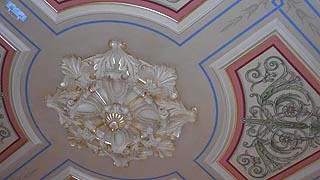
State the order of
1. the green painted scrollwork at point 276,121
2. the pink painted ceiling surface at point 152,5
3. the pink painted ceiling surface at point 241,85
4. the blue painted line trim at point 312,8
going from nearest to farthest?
the blue painted line trim at point 312,8 < the pink painted ceiling surface at point 152,5 < the pink painted ceiling surface at point 241,85 < the green painted scrollwork at point 276,121

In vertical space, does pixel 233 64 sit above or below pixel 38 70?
below

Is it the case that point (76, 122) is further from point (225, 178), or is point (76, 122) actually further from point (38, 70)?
point (225, 178)

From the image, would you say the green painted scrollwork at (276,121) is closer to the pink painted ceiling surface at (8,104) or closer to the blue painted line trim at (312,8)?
the blue painted line trim at (312,8)

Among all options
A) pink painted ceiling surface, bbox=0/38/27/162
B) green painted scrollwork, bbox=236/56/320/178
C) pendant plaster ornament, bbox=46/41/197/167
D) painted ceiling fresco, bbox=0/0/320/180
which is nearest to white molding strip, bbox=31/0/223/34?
painted ceiling fresco, bbox=0/0/320/180

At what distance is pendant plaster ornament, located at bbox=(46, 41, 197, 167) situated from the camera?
3.29m

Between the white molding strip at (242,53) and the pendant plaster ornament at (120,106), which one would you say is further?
the pendant plaster ornament at (120,106)

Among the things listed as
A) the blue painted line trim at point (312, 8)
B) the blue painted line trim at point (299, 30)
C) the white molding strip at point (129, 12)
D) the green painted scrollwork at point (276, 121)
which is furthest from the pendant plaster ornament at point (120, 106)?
the blue painted line trim at point (312, 8)

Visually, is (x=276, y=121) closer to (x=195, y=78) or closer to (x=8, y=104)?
(x=195, y=78)

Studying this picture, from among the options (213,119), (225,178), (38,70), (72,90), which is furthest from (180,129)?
(38,70)

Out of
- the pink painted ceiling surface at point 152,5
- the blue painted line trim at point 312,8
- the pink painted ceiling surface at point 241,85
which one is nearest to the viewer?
the blue painted line trim at point 312,8

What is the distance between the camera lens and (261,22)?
3.05m

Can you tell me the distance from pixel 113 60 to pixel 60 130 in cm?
76

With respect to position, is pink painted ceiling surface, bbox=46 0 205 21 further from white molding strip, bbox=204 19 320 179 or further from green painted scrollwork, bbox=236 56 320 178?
green painted scrollwork, bbox=236 56 320 178

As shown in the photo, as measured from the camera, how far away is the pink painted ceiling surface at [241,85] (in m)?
3.15
